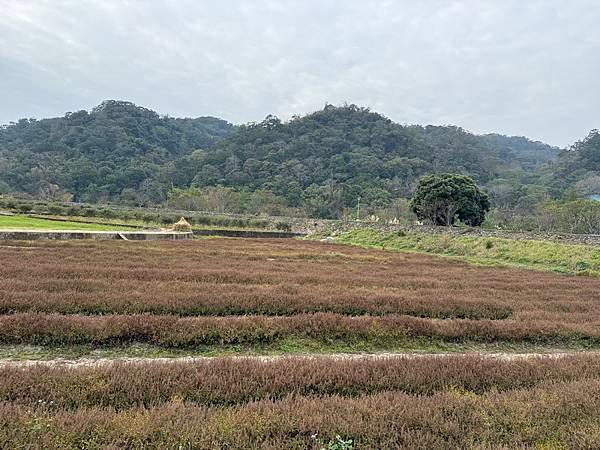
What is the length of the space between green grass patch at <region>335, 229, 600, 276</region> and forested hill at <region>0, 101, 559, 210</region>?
44.6 meters

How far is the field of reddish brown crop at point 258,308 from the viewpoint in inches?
320

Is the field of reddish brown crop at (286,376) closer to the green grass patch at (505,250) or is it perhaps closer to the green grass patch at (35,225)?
the green grass patch at (505,250)

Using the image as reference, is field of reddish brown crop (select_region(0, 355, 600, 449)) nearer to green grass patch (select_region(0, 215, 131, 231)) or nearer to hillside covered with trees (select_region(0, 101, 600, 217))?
green grass patch (select_region(0, 215, 131, 231))

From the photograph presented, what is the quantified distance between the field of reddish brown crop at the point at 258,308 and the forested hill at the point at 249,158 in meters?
77.5

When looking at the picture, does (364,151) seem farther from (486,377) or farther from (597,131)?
(486,377)

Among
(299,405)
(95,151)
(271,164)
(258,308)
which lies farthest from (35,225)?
(95,151)

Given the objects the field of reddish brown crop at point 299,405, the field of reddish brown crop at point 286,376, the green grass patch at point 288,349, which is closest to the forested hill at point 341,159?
the field of reddish brown crop at point 286,376

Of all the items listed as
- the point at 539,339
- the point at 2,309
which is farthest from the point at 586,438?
the point at 2,309

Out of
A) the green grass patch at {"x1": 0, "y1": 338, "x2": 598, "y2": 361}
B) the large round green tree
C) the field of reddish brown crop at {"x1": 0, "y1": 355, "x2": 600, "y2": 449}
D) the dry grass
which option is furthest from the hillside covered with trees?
the dry grass

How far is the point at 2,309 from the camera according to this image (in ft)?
29.9

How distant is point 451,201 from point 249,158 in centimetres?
7563

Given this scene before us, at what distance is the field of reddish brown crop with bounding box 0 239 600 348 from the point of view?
812cm

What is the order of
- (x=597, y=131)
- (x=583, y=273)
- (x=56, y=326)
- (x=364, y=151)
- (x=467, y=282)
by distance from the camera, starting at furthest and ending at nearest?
(x=364, y=151) < (x=597, y=131) < (x=583, y=273) < (x=467, y=282) < (x=56, y=326)

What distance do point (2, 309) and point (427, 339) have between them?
29.2ft
